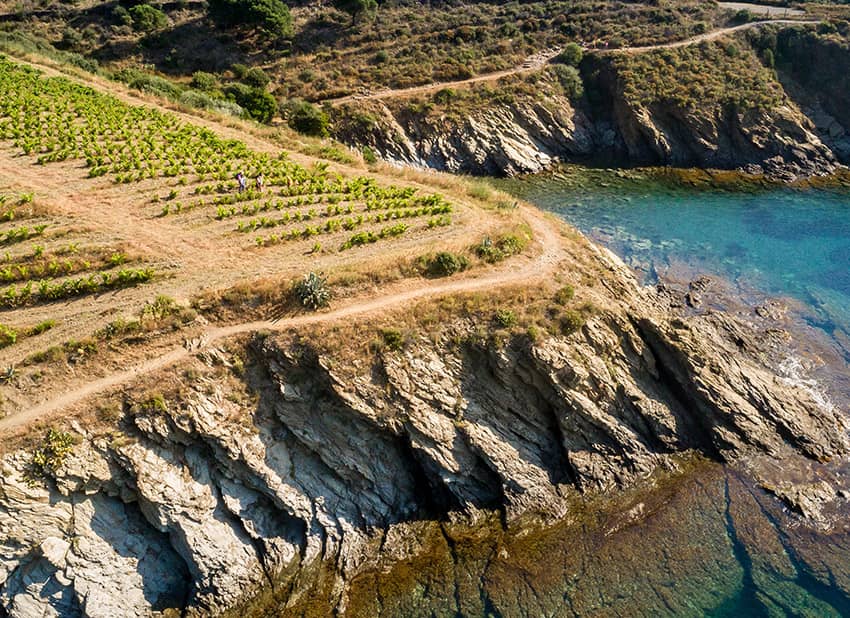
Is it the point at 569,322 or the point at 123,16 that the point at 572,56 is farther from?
the point at 123,16

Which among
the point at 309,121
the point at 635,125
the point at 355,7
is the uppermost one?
the point at 355,7

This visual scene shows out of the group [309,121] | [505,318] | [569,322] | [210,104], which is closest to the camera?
[505,318]

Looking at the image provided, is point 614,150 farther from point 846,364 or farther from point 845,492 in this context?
point 845,492

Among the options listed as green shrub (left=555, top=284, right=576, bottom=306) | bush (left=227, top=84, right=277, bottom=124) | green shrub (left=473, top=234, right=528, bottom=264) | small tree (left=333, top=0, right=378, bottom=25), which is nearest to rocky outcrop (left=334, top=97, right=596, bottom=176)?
bush (left=227, top=84, right=277, bottom=124)

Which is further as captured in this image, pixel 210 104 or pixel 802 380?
pixel 210 104

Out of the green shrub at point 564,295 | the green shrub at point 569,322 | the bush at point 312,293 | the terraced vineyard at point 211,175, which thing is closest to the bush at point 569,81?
the terraced vineyard at point 211,175

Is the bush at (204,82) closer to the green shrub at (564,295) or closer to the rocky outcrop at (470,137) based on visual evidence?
the rocky outcrop at (470,137)

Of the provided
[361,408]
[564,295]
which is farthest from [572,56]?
[361,408]

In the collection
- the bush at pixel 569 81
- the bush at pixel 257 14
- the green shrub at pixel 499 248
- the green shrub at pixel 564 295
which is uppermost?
the bush at pixel 257 14
